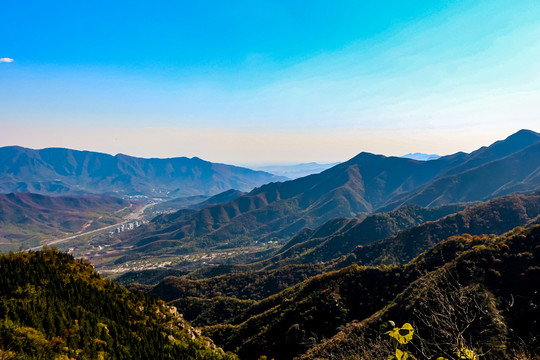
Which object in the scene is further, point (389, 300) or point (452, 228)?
point (452, 228)

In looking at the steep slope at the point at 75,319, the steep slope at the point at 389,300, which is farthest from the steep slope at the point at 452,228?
the steep slope at the point at 75,319

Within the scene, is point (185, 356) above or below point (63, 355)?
below

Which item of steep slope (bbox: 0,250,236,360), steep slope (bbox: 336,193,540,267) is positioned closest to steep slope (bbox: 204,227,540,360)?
steep slope (bbox: 0,250,236,360)

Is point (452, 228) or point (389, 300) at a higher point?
point (389, 300)

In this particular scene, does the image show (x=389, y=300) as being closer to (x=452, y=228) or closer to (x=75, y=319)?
(x=75, y=319)

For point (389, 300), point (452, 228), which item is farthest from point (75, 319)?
point (452, 228)

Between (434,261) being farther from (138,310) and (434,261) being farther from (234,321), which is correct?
(138,310)

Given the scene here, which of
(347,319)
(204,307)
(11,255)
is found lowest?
(204,307)

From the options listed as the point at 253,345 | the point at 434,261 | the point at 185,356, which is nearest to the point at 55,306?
the point at 185,356
